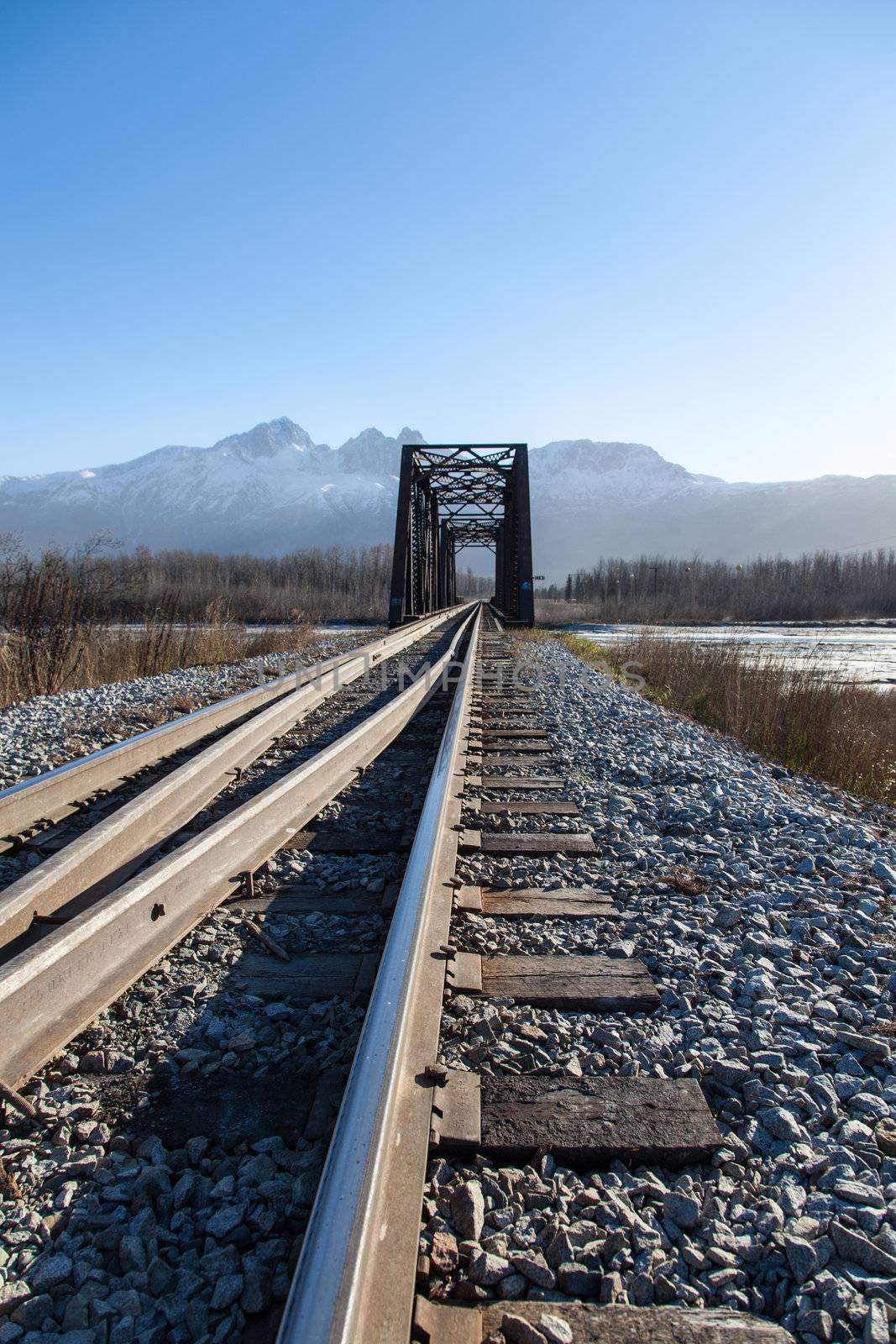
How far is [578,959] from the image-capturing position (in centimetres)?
215

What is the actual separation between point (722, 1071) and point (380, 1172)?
0.89 m

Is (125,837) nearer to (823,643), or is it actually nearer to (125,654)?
(125,654)

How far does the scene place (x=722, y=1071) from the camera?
1.66 metres

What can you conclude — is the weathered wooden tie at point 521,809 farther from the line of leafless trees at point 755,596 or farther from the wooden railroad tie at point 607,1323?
the line of leafless trees at point 755,596

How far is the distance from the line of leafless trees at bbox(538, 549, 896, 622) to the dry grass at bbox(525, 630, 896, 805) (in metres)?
24.1

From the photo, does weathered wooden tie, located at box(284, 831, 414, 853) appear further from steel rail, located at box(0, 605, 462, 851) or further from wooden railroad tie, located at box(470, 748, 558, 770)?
wooden railroad tie, located at box(470, 748, 558, 770)

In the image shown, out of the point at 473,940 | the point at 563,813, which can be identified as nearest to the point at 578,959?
the point at 473,940

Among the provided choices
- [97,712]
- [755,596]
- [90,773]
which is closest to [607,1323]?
[90,773]

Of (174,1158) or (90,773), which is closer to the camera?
(174,1158)

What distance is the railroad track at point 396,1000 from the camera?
1.04 m

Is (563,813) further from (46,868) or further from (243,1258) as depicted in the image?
(243,1258)

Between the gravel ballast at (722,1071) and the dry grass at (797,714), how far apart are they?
2.78 meters

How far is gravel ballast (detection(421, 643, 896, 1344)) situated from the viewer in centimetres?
116

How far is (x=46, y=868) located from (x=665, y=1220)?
1901 millimetres
